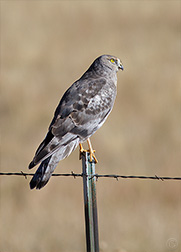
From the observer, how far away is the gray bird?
595 centimetres

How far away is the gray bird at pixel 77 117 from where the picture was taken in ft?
19.5

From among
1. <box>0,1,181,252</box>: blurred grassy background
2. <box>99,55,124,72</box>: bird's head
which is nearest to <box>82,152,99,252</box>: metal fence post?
<box>0,1,181,252</box>: blurred grassy background

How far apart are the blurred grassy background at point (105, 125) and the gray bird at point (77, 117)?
1.34m

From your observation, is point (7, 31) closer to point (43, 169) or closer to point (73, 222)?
point (73, 222)

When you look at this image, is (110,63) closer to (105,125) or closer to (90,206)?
(90,206)

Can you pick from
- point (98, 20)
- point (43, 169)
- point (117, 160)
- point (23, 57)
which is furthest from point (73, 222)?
point (98, 20)

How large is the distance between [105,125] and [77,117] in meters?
5.07

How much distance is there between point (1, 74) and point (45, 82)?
1210 mm

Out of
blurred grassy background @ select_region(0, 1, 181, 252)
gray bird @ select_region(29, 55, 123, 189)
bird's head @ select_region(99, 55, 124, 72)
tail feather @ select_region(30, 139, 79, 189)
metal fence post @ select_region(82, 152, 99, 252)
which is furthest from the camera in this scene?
blurred grassy background @ select_region(0, 1, 181, 252)

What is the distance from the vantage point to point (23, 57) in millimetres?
17188

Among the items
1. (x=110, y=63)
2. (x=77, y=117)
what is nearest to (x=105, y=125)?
(x=110, y=63)

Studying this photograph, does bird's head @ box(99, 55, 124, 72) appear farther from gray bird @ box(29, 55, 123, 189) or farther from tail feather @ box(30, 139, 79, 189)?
tail feather @ box(30, 139, 79, 189)

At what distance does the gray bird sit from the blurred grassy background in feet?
4.38

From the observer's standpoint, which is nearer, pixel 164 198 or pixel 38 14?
pixel 164 198
